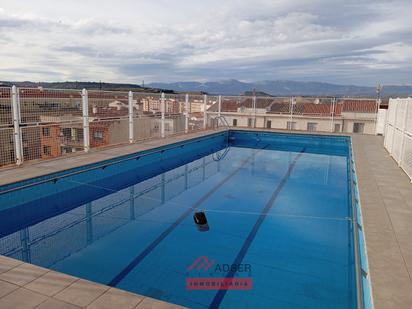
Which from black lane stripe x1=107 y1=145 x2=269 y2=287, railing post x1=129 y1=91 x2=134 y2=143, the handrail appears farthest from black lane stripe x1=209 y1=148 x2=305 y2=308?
the handrail

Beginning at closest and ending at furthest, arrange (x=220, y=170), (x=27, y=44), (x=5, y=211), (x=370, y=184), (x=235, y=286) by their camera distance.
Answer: (x=235, y=286)
(x=5, y=211)
(x=370, y=184)
(x=220, y=170)
(x=27, y=44)

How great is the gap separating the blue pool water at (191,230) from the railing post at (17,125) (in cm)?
101

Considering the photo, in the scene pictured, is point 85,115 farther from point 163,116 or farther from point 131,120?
point 163,116

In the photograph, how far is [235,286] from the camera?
125 inches

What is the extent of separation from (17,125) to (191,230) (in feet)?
13.4

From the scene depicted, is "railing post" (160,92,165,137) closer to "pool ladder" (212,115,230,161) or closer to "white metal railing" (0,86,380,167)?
"white metal railing" (0,86,380,167)

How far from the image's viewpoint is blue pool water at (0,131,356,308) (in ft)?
10.5

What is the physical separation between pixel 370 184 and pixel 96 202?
4.87 m

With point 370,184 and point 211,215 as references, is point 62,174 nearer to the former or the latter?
point 211,215

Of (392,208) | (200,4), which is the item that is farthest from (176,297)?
(200,4)

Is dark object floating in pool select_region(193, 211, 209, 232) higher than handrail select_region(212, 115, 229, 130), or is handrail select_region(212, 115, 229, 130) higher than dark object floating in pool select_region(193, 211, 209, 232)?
handrail select_region(212, 115, 229, 130)

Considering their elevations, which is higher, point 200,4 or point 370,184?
point 200,4

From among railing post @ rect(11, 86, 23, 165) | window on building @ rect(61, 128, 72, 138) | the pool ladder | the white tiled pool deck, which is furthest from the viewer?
the pool ladder

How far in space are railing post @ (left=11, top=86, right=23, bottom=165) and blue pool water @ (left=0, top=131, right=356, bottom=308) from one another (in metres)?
1.01
